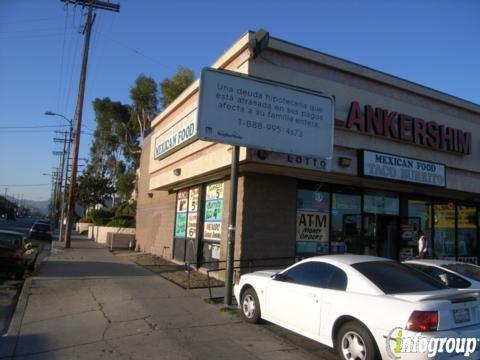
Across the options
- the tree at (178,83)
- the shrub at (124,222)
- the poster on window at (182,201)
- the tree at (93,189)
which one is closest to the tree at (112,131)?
the tree at (93,189)

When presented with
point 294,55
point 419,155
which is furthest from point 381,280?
point 419,155

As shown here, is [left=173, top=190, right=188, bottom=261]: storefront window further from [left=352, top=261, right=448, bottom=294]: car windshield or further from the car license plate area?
the car license plate area

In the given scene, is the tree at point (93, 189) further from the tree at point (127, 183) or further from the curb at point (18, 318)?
the curb at point (18, 318)

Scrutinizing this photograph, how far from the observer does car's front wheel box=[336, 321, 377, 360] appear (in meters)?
6.29

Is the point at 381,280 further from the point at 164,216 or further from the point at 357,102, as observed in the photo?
the point at 164,216

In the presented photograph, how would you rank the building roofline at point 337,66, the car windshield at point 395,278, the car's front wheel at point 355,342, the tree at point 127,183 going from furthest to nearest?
the tree at point 127,183 → the building roofline at point 337,66 → the car windshield at point 395,278 → the car's front wheel at point 355,342

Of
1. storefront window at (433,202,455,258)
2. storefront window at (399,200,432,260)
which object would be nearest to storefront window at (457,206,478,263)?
storefront window at (433,202,455,258)

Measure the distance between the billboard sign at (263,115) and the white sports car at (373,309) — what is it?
3.72 m

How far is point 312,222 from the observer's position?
1481cm

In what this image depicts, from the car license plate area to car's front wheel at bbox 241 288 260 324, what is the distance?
3708mm

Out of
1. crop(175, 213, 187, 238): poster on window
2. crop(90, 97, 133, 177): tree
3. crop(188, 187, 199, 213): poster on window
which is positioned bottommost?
crop(175, 213, 187, 238): poster on window

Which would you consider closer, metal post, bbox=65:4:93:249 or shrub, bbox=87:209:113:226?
metal post, bbox=65:4:93:249

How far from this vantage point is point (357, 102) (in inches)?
566

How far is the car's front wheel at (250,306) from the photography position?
8.96 meters
